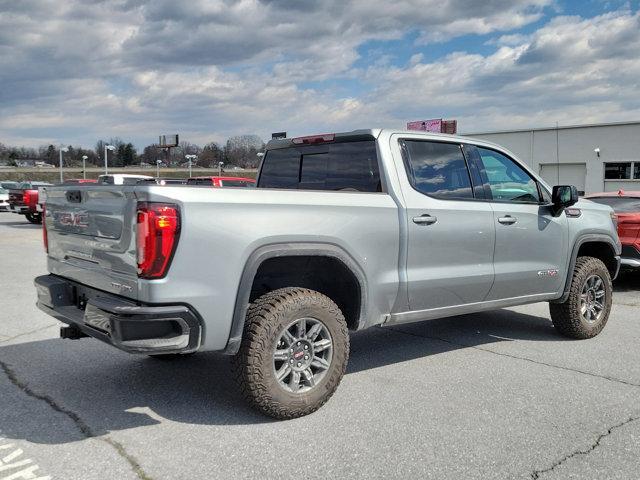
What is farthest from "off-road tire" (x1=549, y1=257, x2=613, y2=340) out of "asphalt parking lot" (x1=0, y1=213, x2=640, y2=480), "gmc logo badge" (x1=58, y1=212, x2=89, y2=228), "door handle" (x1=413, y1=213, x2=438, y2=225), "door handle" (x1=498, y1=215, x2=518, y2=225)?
"gmc logo badge" (x1=58, y1=212, x2=89, y2=228)

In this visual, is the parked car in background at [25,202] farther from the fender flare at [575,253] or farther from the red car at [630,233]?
the fender flare at [575,253]

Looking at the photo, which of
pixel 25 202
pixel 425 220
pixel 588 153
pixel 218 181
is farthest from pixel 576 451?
pixel 588 153

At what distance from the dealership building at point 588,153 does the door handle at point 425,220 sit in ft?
82.6

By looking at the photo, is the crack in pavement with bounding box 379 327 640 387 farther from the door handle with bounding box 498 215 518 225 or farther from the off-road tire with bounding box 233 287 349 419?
the off-road tire with bounding box 233 287 349 419

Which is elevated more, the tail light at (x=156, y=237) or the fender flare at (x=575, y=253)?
the tail light at (x=156, y=237)

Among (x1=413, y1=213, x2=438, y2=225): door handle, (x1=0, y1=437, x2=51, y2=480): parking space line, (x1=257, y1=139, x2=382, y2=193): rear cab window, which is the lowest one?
(x1=0, y1=437, x2=51, y2=480): parking space line

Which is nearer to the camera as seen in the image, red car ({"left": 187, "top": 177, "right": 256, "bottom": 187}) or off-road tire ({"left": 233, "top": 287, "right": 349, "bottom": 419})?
off-road tire ({"left": 233, "top": 287, "right": 349, "bottom": 419})

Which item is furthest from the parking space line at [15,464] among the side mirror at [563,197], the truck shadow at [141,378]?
the side mirror at [563,197]

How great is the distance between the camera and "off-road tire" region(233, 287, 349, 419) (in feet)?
12.1

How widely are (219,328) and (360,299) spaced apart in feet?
3.79

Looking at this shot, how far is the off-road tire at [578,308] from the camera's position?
5.91m

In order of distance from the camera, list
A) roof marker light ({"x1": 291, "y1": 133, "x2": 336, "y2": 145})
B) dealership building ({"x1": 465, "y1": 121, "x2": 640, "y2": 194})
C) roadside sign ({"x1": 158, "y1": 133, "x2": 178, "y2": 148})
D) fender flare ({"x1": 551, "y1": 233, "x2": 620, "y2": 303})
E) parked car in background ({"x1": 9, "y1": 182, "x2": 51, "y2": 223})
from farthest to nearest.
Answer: roadside sign ({"x1": 158, "y1": 133, "x2": 178, "y2": 148})
dealership building ({"x1": 465, "y1": 121, "x2": 640, "y2": 194})
parked car in background ({"x1": 9, "y1": 182, "x2": 51, "y2": 223})
fender flare ({"x1": 551, "y1": 233, "x2": 620, "y2": 303})
roof marker light ({"x1": 291, "y1": 133, "x2": 336, "y2": 145})

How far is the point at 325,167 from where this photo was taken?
5.07 m

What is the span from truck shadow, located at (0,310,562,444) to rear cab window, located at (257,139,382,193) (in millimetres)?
1595
